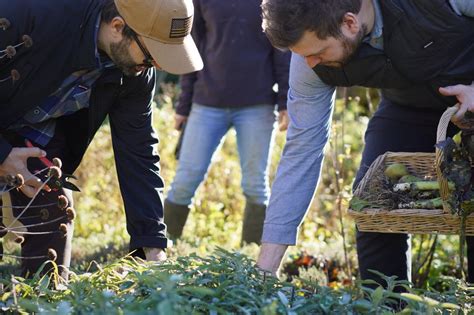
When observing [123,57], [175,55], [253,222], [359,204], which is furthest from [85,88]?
[253,222]

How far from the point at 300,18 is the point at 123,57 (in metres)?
0.65

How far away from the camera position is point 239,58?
17.4 ft

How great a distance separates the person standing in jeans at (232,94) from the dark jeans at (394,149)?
5.67ft

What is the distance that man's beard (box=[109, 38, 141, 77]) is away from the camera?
3031mm

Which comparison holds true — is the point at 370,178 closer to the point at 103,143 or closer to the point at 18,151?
the point at 18,151

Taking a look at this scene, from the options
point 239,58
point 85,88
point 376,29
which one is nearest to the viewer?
point 376,29

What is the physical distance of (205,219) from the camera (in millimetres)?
6707

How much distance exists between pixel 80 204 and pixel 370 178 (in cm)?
375

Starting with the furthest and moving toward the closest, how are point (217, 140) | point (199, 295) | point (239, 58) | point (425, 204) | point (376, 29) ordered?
1. point (217, 140)
2. point (239, 58)
3. point (376, 29)
4. point (425, 204)
5. point (199, 295)

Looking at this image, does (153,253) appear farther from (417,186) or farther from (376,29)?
(376,29)

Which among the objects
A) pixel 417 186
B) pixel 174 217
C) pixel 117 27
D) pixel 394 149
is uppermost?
pixel 117 27

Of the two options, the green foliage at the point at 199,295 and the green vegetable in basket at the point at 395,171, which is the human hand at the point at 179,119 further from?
the green foliage at the point at 199,295

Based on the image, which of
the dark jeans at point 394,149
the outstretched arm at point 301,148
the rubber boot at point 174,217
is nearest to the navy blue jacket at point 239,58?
the rubber boot at point 174,217

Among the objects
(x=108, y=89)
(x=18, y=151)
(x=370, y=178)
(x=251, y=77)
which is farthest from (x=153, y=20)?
(x=251, y=77)
